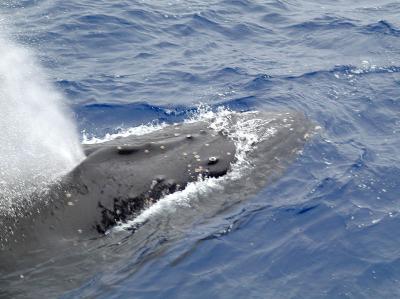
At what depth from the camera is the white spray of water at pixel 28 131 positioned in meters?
11.8

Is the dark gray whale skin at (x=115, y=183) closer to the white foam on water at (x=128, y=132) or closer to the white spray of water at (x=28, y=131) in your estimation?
the white spray of water at (x=28, y=131)

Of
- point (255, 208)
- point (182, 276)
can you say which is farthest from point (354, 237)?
point (182, 276)

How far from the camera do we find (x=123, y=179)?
12.2m

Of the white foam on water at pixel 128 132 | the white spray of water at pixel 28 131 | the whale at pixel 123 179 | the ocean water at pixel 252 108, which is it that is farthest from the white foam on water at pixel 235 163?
the white foam on water at pixel 128 132

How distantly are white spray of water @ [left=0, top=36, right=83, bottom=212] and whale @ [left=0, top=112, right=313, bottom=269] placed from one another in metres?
0.40

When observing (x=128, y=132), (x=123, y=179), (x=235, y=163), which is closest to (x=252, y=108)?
(x=128, y=132)

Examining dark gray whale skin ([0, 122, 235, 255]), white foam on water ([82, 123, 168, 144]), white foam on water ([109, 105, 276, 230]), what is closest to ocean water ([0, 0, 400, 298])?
white foam on water ([82, 123, 168, 144])

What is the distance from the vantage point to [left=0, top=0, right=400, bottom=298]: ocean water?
11258mm

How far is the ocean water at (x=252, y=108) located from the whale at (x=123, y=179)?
454 mm

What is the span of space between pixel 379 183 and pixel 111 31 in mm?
14187

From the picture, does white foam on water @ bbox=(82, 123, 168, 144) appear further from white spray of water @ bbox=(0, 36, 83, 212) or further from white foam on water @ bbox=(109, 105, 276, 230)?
white foam on water @ bbox=(109, 105, 276, 230)

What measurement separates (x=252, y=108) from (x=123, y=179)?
771 centimetres

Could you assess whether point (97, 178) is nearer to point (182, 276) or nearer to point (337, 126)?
point (182, 276)

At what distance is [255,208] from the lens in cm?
1322
